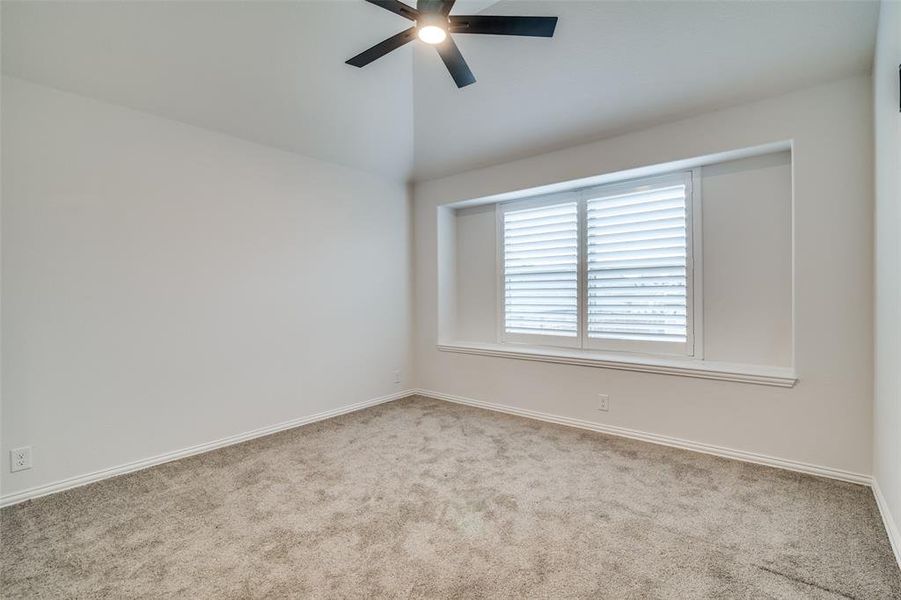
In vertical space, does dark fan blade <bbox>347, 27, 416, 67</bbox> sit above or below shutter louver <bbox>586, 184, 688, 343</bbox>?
above

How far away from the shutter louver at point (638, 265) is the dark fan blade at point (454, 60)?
75.7 inches

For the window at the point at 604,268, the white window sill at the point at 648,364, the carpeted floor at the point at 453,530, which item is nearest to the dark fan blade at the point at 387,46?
the window at the point at 604,268

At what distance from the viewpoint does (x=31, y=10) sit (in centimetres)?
216

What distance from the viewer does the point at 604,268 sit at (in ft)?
12.5

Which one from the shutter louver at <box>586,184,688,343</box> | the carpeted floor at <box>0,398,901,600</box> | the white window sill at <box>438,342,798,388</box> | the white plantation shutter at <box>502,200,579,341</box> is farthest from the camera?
the white plantation shutter at <box>502,200,579,341</box>

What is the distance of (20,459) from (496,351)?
3490mm

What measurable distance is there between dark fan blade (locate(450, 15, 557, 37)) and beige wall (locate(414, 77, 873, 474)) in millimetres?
1665

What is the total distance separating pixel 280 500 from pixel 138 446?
126cm

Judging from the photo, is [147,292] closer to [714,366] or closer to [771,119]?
[714,366]

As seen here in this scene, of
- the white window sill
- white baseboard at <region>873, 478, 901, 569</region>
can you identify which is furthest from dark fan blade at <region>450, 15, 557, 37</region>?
white baseboard at <region>873, 478, 901, 569</region>

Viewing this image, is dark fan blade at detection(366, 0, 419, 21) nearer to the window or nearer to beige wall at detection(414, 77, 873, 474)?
beige wall at detection(414, 77, 873, 474)

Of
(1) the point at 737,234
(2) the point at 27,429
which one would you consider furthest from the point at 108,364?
(1) the point at 737,234

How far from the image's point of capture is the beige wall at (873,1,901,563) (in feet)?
5.88

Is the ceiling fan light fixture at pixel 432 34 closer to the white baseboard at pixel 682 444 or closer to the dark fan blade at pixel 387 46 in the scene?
the dark fan blade at pixel 387 46
